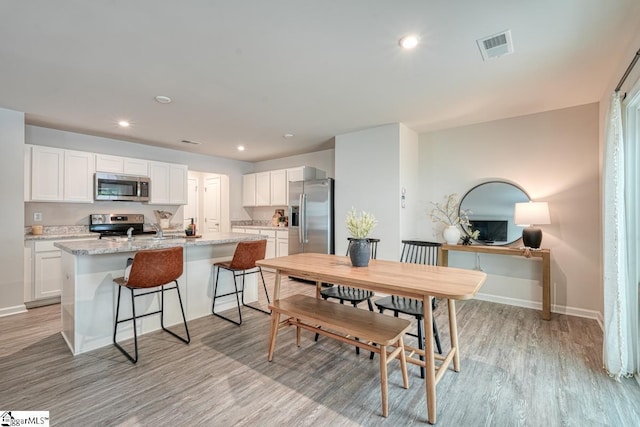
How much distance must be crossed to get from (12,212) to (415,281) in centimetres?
461

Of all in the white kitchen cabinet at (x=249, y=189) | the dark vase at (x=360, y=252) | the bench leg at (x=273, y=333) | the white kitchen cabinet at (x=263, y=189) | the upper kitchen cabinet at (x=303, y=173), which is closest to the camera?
the dark vase at (x=360, y=252)

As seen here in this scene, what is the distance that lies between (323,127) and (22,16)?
3.11 m

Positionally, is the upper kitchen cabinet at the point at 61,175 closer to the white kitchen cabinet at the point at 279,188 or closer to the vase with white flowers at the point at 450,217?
the white kitchen cabinet at the point at 279,188

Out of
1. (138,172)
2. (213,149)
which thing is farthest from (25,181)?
(213,149)

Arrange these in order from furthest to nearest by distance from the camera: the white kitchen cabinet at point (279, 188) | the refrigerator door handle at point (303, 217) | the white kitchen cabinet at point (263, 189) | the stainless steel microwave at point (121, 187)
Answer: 1. the white kitchen cabinet at point (263, 189)
2. the white kitchen cabinet at point (279, 188)
3. the refrigerator door handle at point (303, 217)
4. the stainless steel microwave at point (121, 187)

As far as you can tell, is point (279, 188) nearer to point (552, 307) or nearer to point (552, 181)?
point (552, 181)

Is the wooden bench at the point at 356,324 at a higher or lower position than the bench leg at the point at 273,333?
higher

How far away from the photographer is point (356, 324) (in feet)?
6.70

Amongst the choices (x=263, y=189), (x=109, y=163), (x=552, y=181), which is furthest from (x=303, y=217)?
(x=552, y=181)

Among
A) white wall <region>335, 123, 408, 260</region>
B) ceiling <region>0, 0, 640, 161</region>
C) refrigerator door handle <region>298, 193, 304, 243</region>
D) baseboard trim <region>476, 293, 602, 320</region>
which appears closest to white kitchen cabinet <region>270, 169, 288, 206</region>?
refrigerator door handle <region>298, 193, 304, 243</region>

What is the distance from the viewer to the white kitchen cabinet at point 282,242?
5.73 metres

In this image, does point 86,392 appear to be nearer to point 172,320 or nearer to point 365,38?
point 172,320

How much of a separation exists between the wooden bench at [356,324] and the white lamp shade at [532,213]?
8.08ft
